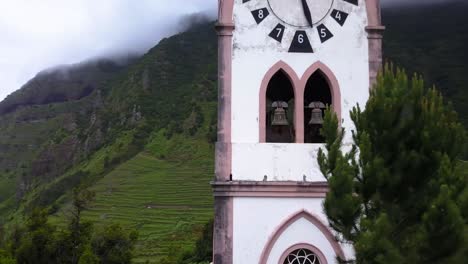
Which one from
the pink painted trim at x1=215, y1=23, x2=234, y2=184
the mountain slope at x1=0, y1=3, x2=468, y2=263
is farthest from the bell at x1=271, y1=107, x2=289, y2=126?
the mountain slope at x1=0, y1=3, x2=468, y2=263

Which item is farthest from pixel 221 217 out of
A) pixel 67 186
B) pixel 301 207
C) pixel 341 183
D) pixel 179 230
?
pixel 67 186

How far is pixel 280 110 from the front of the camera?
469 inches

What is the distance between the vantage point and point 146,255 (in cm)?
4684

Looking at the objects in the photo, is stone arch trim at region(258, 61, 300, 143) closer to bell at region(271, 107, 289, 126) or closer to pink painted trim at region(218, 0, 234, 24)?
bell at region(271, 107, 289, 126)

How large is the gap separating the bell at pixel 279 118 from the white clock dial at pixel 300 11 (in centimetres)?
151

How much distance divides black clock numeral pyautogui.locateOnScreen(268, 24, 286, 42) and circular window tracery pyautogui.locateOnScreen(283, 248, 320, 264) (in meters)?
3.49

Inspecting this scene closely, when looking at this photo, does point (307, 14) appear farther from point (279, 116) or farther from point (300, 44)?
point (279, 116)

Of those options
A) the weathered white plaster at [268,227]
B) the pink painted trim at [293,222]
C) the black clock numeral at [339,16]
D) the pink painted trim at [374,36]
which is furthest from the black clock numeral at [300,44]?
the pink painted trim at [293,222]

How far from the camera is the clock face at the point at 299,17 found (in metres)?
11.4

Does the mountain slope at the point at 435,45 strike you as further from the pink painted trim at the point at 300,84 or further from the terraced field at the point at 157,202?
the pink painted trim at the point at 300,84

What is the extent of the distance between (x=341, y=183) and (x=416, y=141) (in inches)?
40.5

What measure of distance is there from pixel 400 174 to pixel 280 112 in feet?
13.5

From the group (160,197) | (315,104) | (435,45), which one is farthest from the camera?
(435,45)

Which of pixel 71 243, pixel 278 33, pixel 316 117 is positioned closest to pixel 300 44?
pixel 278 33
